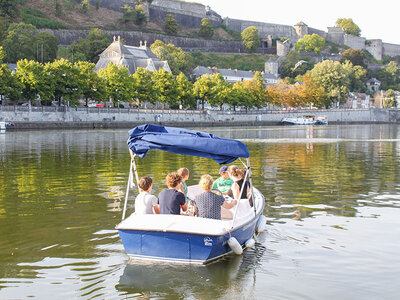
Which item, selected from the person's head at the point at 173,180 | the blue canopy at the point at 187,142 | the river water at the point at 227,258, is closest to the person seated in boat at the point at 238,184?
the blue canopy at the point at 187,142

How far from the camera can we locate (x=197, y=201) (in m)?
11.8

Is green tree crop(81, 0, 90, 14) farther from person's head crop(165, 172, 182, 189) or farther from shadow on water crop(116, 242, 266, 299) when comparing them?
→ shadow on water crop(116, 242, 266, 299)

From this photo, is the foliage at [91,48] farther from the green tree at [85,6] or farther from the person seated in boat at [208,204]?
the person seated in boat at [208,204]

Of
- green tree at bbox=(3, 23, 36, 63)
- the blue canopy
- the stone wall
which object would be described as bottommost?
the blue canopy

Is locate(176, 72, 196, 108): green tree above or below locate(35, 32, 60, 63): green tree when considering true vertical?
below

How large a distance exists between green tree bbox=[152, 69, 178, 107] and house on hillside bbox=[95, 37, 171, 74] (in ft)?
65.9

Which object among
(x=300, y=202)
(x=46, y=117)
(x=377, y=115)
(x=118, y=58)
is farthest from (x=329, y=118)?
(x=300, y=202)

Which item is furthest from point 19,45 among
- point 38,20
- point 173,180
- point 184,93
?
point 173,180

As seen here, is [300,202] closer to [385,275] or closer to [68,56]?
[385,275]

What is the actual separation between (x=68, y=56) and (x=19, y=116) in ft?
181

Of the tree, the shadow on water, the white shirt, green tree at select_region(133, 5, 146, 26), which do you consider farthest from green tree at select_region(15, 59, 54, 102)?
the tree

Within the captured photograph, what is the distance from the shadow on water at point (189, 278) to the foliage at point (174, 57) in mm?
128996

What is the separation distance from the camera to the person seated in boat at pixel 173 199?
1154cm

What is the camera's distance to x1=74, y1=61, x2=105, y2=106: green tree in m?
84.8
